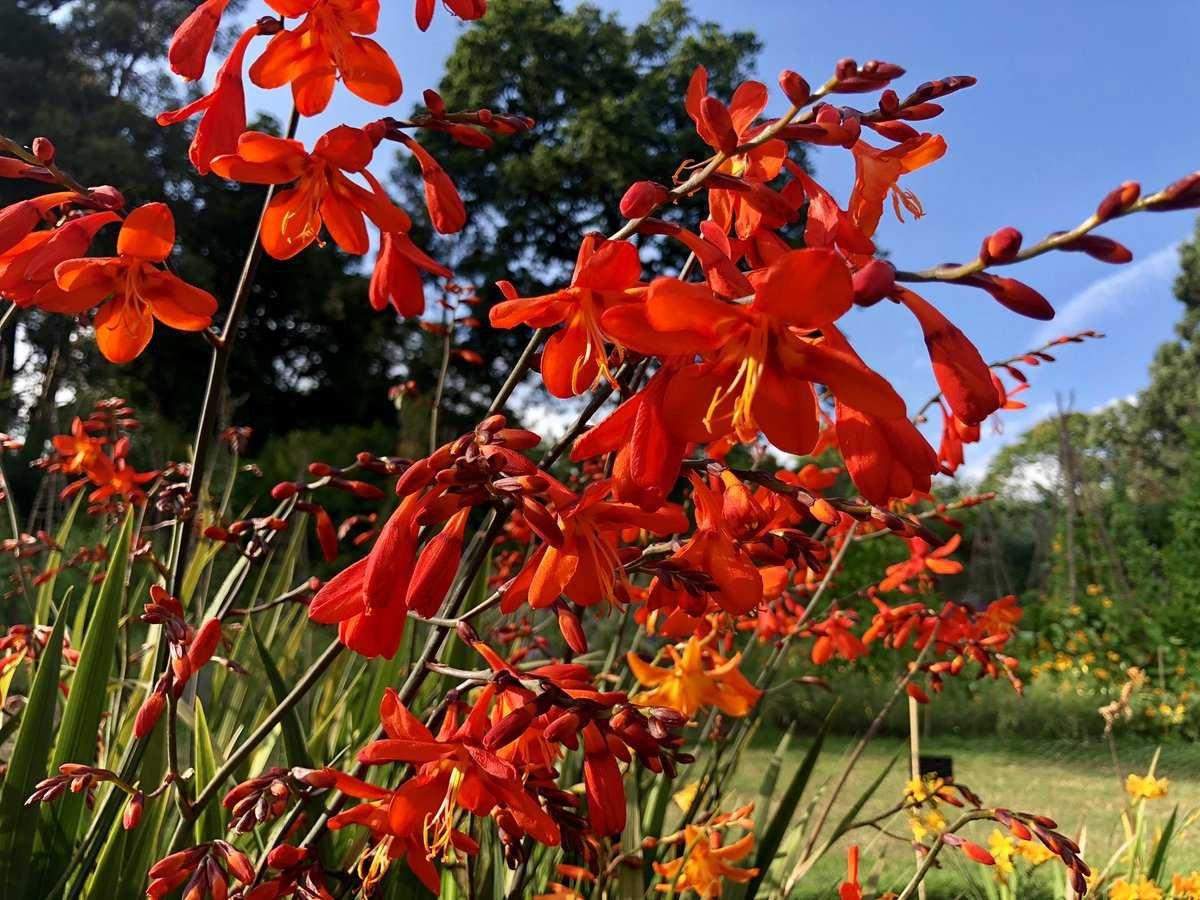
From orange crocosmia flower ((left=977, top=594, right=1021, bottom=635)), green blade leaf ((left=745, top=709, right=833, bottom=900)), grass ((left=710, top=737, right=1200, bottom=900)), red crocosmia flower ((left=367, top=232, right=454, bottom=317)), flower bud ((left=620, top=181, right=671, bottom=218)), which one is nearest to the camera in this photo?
flower bud ((left=620, top=181, right=671, bottom=218))

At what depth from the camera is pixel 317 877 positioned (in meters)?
0.90

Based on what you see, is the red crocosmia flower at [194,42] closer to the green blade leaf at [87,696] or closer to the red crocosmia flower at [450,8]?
the red crocosmia flower at [450,8]

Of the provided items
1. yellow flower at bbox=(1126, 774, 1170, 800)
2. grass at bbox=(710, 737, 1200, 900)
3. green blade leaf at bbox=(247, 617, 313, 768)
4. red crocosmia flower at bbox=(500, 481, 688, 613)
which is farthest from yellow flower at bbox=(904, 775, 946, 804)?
red crocosmia flower at bbox=(500, 481, 688, 613)

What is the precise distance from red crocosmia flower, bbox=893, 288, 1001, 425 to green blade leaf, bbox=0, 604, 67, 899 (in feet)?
4.47

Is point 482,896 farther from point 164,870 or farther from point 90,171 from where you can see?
point 90,171

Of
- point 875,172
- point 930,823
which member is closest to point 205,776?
point 875,172

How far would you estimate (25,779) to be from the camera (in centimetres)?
130

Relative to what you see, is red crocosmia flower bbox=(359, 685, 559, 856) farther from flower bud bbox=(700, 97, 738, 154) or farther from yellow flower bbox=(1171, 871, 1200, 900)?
yellow flower bbox=(1171, 871, 1200, 900)

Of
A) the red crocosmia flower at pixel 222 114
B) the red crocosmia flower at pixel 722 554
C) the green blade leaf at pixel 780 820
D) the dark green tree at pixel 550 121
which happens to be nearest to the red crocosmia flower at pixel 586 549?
the red crocosmia flower at pixel 722 554

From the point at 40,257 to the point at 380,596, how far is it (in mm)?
528

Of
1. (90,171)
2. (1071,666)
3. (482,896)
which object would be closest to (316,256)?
(90,171)

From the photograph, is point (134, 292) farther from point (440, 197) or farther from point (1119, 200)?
point (1119, 200)

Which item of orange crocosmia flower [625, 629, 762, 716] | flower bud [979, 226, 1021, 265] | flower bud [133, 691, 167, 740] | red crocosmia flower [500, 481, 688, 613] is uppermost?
flower bud [979, 226, 1021, 265]

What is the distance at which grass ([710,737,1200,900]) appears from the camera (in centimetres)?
377
